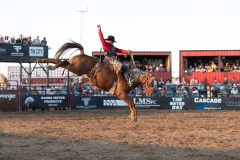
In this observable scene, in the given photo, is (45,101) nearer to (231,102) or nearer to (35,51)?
(35,51)

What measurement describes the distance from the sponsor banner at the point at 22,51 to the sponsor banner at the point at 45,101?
5108 millimetres

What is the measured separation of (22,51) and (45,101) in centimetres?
588

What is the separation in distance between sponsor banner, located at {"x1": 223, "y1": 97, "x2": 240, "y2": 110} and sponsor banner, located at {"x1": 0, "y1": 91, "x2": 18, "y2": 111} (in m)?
11.1

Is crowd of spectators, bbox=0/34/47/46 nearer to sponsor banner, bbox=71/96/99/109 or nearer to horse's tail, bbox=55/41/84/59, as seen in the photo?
sponsor banner, bbox=71/96/99/109

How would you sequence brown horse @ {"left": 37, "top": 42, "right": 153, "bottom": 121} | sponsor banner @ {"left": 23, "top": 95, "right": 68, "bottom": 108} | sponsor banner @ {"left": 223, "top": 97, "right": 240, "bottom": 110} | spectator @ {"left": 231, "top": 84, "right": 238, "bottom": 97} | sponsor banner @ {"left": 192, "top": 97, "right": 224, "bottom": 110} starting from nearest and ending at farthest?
1. brown horse @ {"left": 37, "top": 42, "right": 153, "bottom": 121}
2. sponsor banner @ {"left": 23, "top": 95, "right": 68, "bottom": 108}
3. sponsor banner @ {"left": 223, "top": 97, "right": 240, "bottom": 110}
4. sponsor banner @ {"left": 192, "top": 97, "right": 224, "bottom": 110}
5. spectator @ {"left": 231, "top": 84, "right": 238, "bottom": 97}

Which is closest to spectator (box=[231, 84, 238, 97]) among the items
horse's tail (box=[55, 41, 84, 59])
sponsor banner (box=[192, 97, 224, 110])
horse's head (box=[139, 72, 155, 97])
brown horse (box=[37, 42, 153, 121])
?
sponsor banner (box=[192, 97, 224, 110])

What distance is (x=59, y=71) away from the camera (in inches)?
1166

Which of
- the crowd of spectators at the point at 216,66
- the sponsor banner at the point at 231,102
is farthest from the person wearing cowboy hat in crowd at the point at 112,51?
the crowd of spectators at the point at 216,66

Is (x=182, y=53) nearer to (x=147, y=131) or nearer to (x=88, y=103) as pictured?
(x=88, y=103)

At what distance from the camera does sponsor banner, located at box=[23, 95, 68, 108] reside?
23031 mm

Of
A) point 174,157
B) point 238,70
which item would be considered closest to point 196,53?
point 238,70

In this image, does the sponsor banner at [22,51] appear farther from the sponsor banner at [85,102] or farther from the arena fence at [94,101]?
the sponsor banner at [85,102]

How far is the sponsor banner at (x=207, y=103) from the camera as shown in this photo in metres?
24.6

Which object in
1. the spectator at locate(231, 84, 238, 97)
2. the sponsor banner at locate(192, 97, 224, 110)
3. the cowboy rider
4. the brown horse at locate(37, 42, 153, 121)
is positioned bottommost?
the sponsor banner at locate(192, 97, 224, 110)
